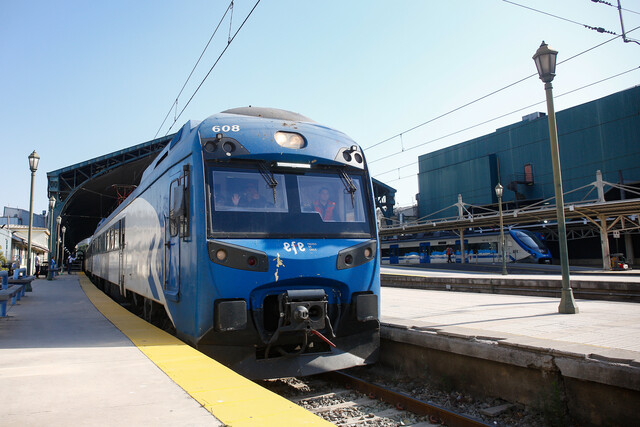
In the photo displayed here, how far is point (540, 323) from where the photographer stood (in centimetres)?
782

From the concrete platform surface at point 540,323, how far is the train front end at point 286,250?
5.49ft

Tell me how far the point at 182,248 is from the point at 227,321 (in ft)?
4.32

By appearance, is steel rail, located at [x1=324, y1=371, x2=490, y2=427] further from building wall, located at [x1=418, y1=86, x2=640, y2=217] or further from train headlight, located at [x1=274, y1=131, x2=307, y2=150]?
building wall, located at [x1=418, y1=86, x2=640, y2=217]

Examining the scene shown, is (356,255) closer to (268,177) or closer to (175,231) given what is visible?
(268,177)

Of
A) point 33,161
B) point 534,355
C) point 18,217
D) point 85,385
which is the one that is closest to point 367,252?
point 534,355

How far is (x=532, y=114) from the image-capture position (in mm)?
50938

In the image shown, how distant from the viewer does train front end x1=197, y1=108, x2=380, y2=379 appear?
228 inches

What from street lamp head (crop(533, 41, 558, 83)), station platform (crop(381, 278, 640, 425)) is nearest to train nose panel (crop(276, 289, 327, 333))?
station platform (crop(381, 278, 640, 425))

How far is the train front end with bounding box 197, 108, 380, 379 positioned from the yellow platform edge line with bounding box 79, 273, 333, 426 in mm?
555

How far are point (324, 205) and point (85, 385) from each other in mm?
3554

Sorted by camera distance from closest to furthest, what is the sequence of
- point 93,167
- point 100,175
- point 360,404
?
point 360,404 → point 100,175 → point 93,167

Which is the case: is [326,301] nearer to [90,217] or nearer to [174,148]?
[174,148]

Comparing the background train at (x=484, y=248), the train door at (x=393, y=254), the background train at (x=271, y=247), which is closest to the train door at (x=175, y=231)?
the background train at (x=271, y=247)

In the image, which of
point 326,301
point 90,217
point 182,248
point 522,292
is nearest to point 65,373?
point 182,248
